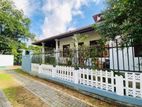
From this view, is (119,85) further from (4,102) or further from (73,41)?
(73,41)

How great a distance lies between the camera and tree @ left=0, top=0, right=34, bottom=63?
2886 centimetres

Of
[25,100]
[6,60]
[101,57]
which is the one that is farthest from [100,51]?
[6,60]

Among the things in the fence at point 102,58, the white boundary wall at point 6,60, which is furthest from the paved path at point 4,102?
the white boundary wall at point 6,60

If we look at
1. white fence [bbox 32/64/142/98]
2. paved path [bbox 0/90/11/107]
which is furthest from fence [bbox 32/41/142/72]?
paved path [bbox 0/90/11/107]

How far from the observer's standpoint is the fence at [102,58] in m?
6.80

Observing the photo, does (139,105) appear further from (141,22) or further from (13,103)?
(13,103)

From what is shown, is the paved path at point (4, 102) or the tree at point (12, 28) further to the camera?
the tree at point (12, 28)

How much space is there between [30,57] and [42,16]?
26345mm

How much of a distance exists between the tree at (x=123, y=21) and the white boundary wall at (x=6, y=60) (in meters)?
24.4

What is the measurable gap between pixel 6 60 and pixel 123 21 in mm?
25915

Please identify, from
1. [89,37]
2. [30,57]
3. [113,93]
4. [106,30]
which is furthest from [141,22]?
[30,57]

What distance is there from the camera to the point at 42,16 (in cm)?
4141

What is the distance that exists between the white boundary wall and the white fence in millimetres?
20950

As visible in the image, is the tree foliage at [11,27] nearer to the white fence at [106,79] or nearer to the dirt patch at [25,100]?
the white fence at [106,79]
